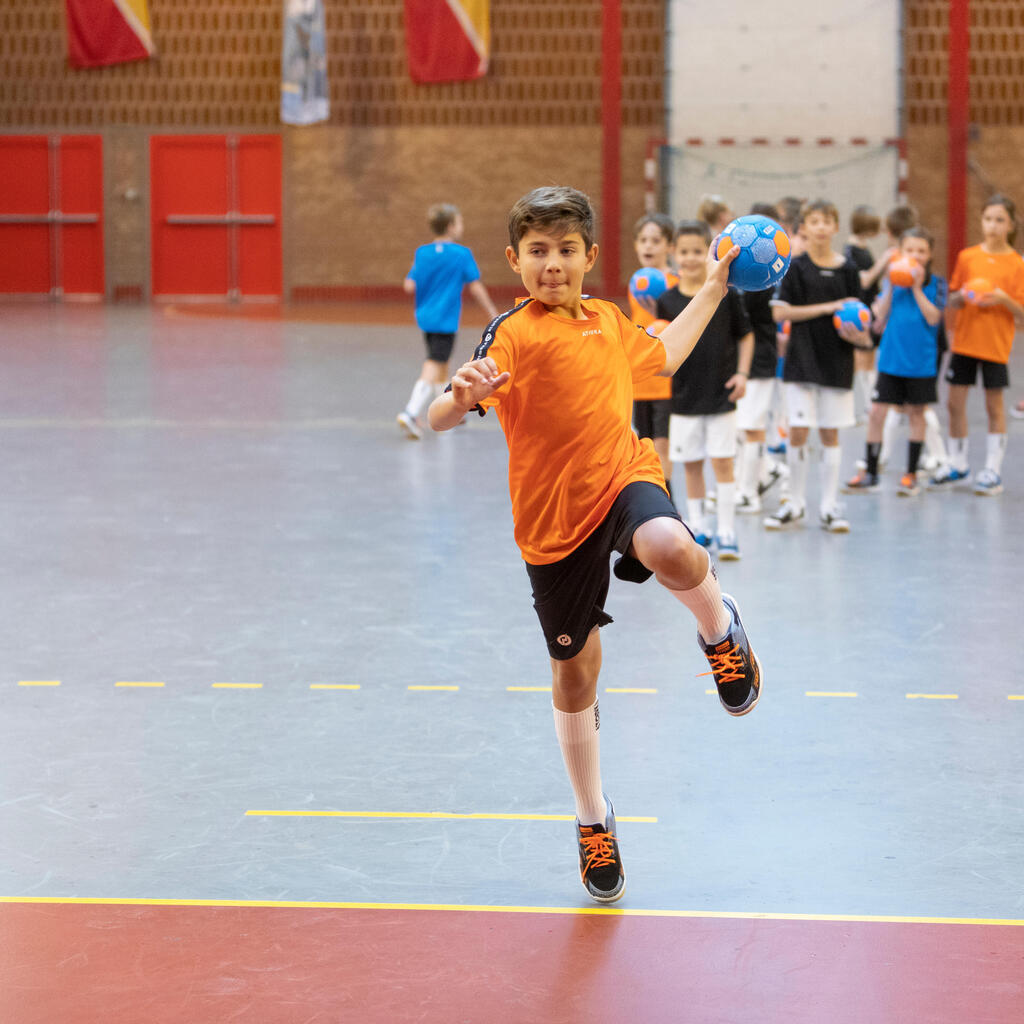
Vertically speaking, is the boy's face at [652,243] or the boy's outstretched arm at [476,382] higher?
the boy's face at [652,243]

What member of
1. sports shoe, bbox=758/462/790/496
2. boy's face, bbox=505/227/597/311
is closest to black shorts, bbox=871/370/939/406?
sports shoe, bbox=758/462/790/496

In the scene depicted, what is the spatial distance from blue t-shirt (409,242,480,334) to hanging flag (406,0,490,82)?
12.3m

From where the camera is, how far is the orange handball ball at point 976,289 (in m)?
8.61

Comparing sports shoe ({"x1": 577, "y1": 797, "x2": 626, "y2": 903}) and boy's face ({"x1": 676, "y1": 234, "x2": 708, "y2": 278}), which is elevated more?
boy's face ({"x1": 676, "y1": 234, "x2": 708, "y2": 278})

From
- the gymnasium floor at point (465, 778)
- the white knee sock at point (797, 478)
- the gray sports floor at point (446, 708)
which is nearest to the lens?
the gymnasium floor at point (465, 778)

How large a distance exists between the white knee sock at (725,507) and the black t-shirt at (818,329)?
1.03 meters

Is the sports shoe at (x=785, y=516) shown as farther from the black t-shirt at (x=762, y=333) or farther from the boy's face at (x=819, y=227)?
the boy's face at (x=819, y=227)

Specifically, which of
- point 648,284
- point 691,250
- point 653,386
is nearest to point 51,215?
point 648,284

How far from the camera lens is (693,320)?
3.68 m

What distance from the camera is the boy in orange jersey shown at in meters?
3.27

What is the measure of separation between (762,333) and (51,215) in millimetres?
18561

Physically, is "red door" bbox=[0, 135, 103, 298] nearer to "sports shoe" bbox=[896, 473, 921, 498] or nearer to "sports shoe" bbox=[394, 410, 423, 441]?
"sports shoe" bbox=[394, 410, 423, 441]

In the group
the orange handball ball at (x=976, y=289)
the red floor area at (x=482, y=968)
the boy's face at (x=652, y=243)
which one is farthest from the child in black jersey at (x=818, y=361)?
the red floor area at (x=482, y=968)

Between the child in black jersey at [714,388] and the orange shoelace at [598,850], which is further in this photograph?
the child in black jersey at [714,388]
